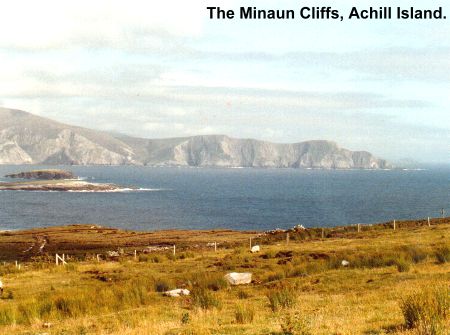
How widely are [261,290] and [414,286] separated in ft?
23.7

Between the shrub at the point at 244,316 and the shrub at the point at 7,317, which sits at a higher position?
the shrub at the point at 244,316

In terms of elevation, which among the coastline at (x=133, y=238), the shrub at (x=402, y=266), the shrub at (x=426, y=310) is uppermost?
the shrub at (x=426, y=310)

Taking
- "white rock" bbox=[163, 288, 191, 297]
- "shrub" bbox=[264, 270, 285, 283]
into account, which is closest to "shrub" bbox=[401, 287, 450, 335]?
→ "white rock" bbox=[163, 288, 191, 297]

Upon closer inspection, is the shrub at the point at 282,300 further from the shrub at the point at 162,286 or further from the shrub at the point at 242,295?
the shrub at the point at 162,286

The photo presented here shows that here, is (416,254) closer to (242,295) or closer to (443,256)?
(443,256)

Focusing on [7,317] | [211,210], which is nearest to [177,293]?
[7,317]

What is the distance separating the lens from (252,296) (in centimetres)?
2297

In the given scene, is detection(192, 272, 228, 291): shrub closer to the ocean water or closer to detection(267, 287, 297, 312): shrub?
detection(267, 287, 297, 312): shrub

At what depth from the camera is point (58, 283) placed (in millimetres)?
31344

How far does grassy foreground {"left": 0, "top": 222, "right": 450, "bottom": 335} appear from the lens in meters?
14.1

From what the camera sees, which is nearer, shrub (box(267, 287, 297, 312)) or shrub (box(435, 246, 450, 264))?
shrub (box(267, 287, 297, 312))

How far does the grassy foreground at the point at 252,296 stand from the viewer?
553 inches

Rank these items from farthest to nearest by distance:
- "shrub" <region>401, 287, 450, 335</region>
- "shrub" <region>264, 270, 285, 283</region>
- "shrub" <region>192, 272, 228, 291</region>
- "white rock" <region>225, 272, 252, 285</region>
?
"shrub" <region>264, 270, 285, 283</region> → "white rock" <region>225, 272, 252, 285</region> → "shrub" <region>192, 272, 228, 291</region> → "shrub" <region>401, 287, 450, 335</region>

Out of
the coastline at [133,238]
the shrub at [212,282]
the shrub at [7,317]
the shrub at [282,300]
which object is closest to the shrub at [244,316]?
the shrub at [282,300]
